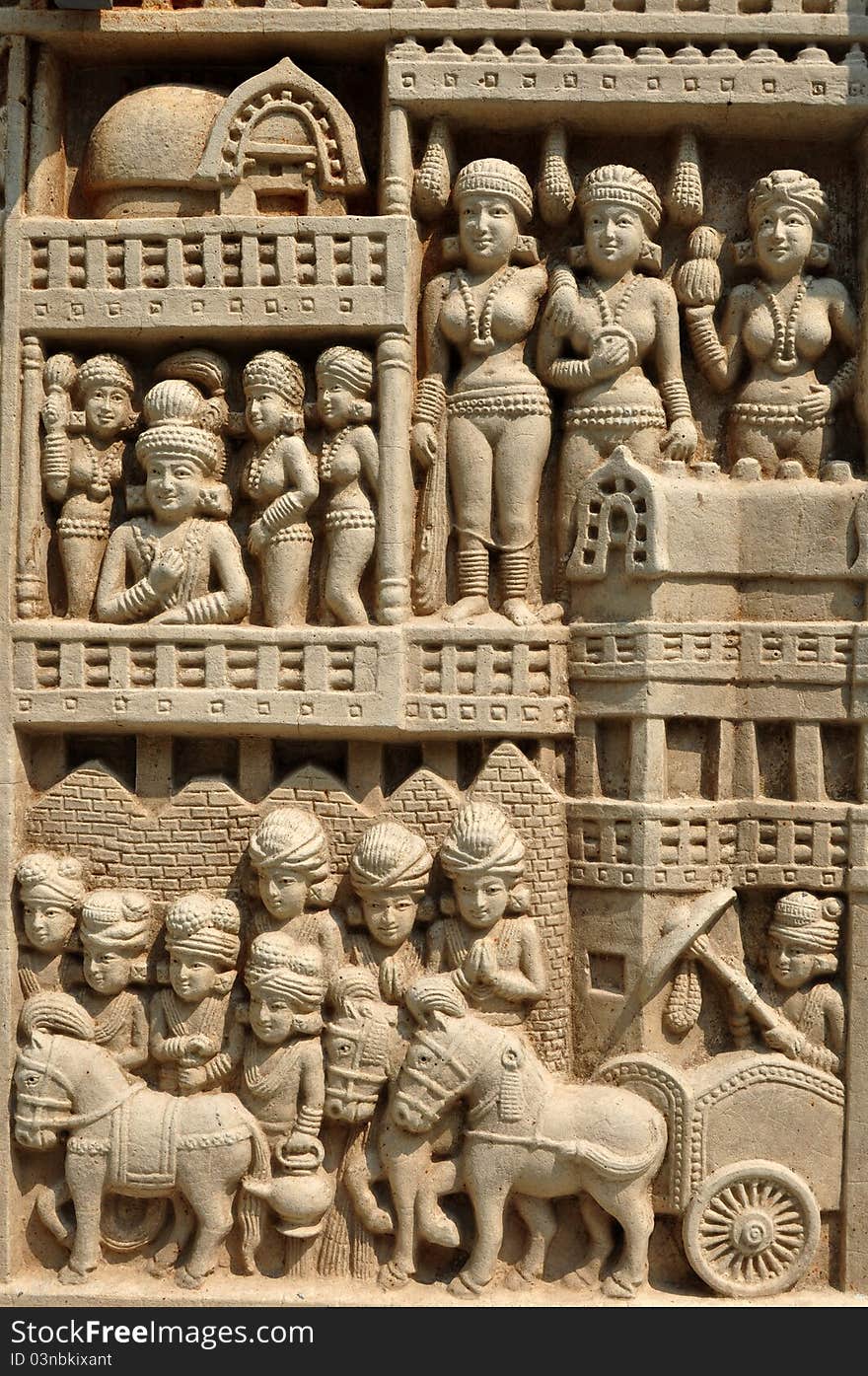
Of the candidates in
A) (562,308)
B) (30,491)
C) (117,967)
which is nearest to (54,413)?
(30,491)

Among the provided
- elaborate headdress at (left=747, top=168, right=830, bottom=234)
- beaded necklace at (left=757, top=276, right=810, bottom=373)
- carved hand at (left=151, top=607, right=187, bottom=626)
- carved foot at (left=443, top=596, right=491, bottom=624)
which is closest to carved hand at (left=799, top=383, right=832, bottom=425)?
beaded necklace at (left=757, top=276, right=810, bottom=373)

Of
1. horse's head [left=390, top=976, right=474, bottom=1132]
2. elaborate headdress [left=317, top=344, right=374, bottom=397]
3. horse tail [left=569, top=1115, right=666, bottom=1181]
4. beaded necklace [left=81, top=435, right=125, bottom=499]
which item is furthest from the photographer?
beaded necklace [left=81, top=435, right=125, bottom=499]

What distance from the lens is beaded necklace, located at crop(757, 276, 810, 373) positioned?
5918 millimetres

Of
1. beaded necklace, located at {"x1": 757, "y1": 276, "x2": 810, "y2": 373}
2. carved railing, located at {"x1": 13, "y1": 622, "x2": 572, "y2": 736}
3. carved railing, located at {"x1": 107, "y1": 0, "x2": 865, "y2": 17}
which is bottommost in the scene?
carved railing, located at {"x1": 13, "y1": 622, "x2": 572, "y2": 736}

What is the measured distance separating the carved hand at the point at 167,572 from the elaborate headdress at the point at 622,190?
2.18m

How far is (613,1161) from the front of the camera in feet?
18.2

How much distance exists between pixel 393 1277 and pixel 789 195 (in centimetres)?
454

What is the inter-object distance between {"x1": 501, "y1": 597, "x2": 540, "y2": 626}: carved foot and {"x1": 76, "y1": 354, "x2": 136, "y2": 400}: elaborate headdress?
5.87ft

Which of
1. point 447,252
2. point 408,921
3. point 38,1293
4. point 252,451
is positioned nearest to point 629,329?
point 447,252

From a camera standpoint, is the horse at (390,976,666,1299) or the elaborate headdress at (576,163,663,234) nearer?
the horse at (390,976,666,1299)

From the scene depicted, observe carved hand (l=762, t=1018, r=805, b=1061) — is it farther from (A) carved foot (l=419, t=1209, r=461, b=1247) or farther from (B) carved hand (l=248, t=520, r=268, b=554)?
(B) carved hand (l=248, t=520, r=268, b=554)

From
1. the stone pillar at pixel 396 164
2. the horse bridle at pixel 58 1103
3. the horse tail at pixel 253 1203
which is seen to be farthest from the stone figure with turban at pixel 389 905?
the stone pillar at pixel 396 164

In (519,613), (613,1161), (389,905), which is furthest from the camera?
(519,613)

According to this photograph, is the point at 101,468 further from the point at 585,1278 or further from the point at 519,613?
the point at 585,1278
